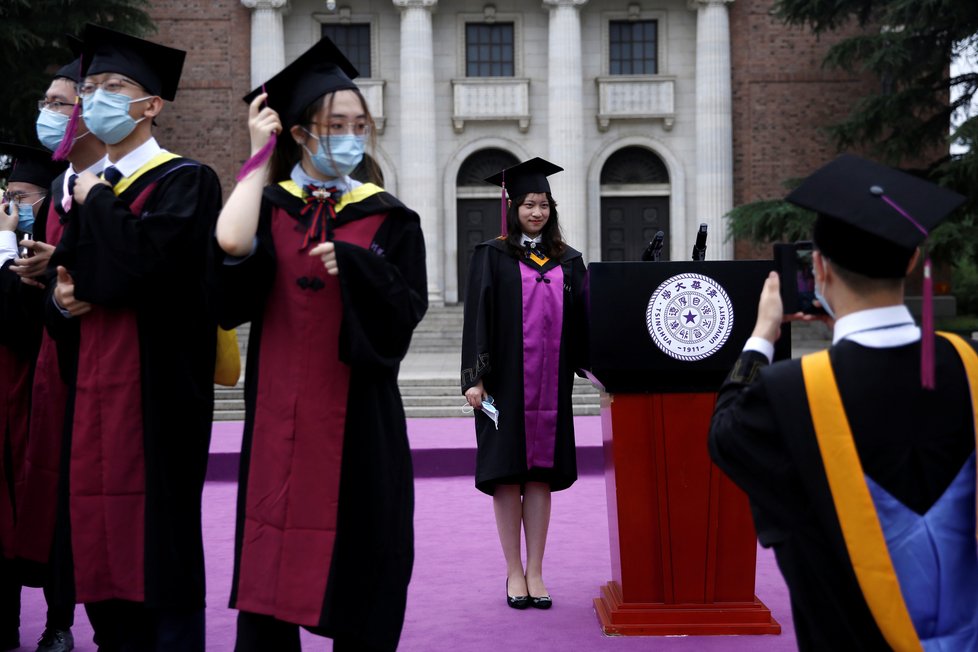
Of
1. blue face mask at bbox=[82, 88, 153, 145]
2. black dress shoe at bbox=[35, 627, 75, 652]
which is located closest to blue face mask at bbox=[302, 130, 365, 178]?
blue face mask at bbox=[82, 88, 153, 145]

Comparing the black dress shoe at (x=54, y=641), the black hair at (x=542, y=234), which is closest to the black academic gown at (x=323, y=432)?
the black dress shoe at (x=54, y=641)

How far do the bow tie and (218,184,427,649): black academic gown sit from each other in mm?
22

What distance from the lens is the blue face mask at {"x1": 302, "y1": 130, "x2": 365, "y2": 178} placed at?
3107mm

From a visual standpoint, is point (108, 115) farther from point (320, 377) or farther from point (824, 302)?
point (824, 302)

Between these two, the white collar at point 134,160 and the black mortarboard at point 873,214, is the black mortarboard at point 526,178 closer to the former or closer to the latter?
the white collar at point 134,160

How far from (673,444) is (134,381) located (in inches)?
89.9

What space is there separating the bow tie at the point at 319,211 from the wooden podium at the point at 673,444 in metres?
1.53

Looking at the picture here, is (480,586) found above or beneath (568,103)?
beneath

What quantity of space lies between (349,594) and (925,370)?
5.52 feet

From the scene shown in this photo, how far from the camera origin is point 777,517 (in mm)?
2537

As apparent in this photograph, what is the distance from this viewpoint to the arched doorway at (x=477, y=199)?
25.1m

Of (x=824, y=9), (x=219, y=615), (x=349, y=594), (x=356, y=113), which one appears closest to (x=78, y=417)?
(x=349, y=594)

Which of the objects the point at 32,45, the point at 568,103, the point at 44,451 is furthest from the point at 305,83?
the point at 568,103

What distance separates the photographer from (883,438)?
2357 millimetres
